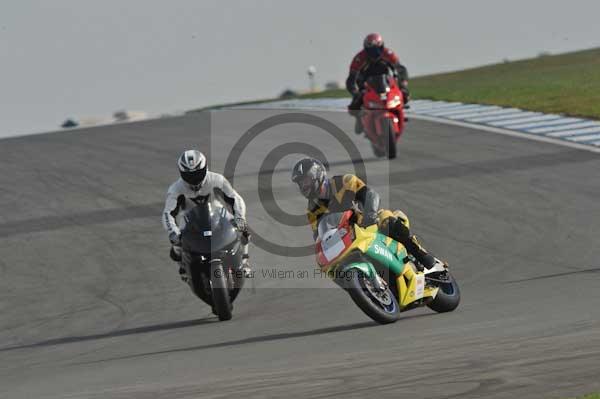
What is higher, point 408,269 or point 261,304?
point 408,269

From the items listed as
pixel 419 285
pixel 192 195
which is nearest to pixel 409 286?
pixel 419 285

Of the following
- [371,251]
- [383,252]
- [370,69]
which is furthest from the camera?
[370,69]

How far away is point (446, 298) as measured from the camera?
10281 mm

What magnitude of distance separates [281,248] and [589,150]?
22.6 ft

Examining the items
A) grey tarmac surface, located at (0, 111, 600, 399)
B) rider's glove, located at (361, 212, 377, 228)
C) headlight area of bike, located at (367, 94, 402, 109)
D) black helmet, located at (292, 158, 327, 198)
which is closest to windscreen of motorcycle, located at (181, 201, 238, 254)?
grey tarmac surface, located at (0, 111, 600, 399)

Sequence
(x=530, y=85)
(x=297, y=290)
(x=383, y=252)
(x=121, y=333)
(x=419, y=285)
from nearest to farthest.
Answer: (x=383, y=252)
(x=419, y=285)
(x=121, y=333)
(x=297, y=290)
(x=530, y=85)

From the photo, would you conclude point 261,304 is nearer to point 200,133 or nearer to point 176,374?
point 176,374

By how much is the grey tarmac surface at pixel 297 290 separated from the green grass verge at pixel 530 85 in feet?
10.8

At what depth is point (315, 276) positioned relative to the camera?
43.8 ft

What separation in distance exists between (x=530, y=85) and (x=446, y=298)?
20.0 metres

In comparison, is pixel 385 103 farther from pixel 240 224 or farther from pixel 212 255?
pixel 212 255

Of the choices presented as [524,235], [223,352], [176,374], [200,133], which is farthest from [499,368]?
[200,133]

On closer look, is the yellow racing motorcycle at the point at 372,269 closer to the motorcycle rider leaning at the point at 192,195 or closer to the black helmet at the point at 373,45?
the motorcycle rider leaning at the point at 192,195

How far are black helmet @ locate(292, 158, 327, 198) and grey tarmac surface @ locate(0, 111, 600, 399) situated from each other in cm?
117
